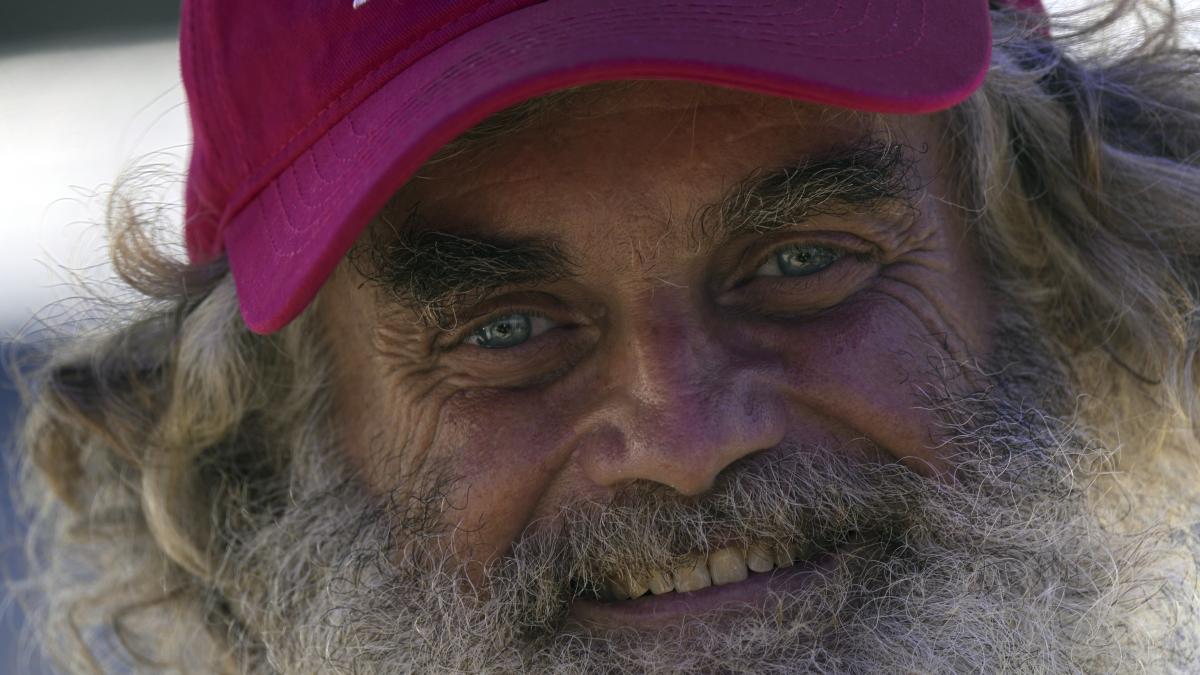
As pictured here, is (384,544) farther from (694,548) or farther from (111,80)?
(111,80)

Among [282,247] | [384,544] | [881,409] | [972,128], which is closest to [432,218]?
[282,247]

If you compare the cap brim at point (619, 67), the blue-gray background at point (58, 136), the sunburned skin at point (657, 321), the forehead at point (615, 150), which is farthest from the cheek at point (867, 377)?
the blue-gray background at point (58, 136)

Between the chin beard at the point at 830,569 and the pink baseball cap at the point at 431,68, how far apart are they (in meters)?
0.45

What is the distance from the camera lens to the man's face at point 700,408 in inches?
60.0

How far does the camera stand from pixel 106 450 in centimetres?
233

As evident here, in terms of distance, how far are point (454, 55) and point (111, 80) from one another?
2.93m

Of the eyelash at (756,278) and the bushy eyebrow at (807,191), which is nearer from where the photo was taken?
the bushy eyebrow at (807,191)

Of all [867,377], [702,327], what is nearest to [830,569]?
[867,377]

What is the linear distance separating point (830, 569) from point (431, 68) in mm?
820

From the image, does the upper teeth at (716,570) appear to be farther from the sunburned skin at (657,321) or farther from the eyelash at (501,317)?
the eyelash at (501,317)

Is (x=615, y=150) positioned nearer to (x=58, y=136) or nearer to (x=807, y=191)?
(x=807, y=191)

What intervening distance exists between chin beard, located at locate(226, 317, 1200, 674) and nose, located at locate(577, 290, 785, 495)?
4cm

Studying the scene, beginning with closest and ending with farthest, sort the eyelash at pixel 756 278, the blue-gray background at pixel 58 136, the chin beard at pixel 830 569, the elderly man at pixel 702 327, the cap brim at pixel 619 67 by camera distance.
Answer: the cap brim at pixel 619 67
the elderly man at pixel 702 327
the chin beard at pixel 830 569
the eyelash at pixel 756 278
the blue-gray background at pixel 58 136

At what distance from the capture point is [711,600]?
1572mm
